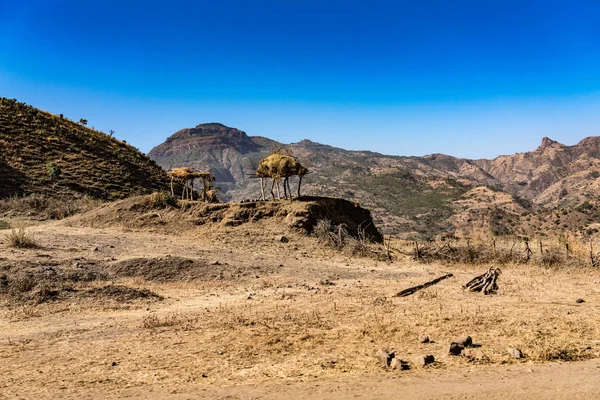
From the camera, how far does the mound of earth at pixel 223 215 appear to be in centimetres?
2080

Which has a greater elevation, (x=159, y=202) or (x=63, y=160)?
(x=63, y=160)

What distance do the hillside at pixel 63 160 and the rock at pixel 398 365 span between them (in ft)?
100

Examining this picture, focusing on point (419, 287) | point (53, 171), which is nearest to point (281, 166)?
point (419, 287)

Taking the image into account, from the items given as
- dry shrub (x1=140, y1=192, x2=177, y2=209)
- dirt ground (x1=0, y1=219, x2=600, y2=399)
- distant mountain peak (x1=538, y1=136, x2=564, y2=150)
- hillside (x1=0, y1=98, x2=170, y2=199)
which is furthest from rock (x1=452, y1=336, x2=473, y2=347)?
distant mountain peak (x1=538, y1=136, x2=564, y2=150)

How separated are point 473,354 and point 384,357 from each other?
1491 millimetres

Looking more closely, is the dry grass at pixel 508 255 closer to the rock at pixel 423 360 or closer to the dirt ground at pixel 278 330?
the dirt ground at pixel 278 330

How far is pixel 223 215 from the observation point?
21547 millimetres

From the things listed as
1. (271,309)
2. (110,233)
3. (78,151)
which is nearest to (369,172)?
(78,151)

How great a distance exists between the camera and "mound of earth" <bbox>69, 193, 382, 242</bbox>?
2080 centimetres

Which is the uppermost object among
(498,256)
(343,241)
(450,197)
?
(450,197)

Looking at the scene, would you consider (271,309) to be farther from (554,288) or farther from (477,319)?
(554,288)

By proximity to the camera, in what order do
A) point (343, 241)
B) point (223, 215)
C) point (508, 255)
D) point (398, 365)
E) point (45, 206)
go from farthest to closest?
point (45, 206) < point (223, 215) < point (343, 241) < point (508, 255) < point (398, 365)

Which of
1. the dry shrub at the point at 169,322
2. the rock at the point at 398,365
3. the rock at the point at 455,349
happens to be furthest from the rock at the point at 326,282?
the rock at the point at 398,365

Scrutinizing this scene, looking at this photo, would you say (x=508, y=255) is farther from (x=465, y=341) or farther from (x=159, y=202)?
(x=159, y=202)
